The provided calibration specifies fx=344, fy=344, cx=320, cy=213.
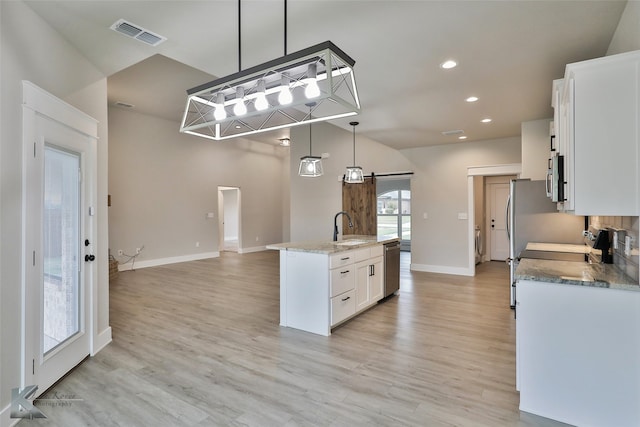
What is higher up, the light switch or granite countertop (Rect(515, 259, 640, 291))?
the light switch

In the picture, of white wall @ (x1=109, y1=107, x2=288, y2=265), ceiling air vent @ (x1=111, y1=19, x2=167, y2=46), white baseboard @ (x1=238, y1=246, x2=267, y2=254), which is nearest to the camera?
ceiling air vent @ (x1=111, y1=19, x2=167, y2=46)

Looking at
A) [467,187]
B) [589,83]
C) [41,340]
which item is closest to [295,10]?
[589,83]

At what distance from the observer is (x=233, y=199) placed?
12.8 metres

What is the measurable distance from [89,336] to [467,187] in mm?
6502

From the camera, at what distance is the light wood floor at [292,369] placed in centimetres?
219

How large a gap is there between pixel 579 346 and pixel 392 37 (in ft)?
7.99

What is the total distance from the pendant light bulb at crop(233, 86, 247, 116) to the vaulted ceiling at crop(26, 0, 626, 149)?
58cm

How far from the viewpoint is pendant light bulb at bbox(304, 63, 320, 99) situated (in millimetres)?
1908

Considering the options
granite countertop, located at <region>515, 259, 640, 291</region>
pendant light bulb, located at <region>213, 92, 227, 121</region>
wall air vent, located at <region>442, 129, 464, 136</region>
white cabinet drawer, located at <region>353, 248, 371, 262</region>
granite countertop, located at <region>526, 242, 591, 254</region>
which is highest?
wall air vent, located at <region>442, 129, 464, 136</region>

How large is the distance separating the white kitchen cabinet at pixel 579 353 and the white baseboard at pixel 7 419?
3.16 meters

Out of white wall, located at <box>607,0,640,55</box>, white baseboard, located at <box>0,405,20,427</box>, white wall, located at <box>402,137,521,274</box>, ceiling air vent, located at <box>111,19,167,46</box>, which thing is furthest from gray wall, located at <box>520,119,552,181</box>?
white baseboard, located at <box>0,405,20,427</box>

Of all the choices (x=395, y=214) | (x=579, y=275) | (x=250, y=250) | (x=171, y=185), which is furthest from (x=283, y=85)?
(x=395, y=214)

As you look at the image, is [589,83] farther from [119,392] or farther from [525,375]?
[119,392]

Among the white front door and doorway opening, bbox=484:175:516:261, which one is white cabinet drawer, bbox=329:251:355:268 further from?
doorway opening, bbox=484:175:516:261
